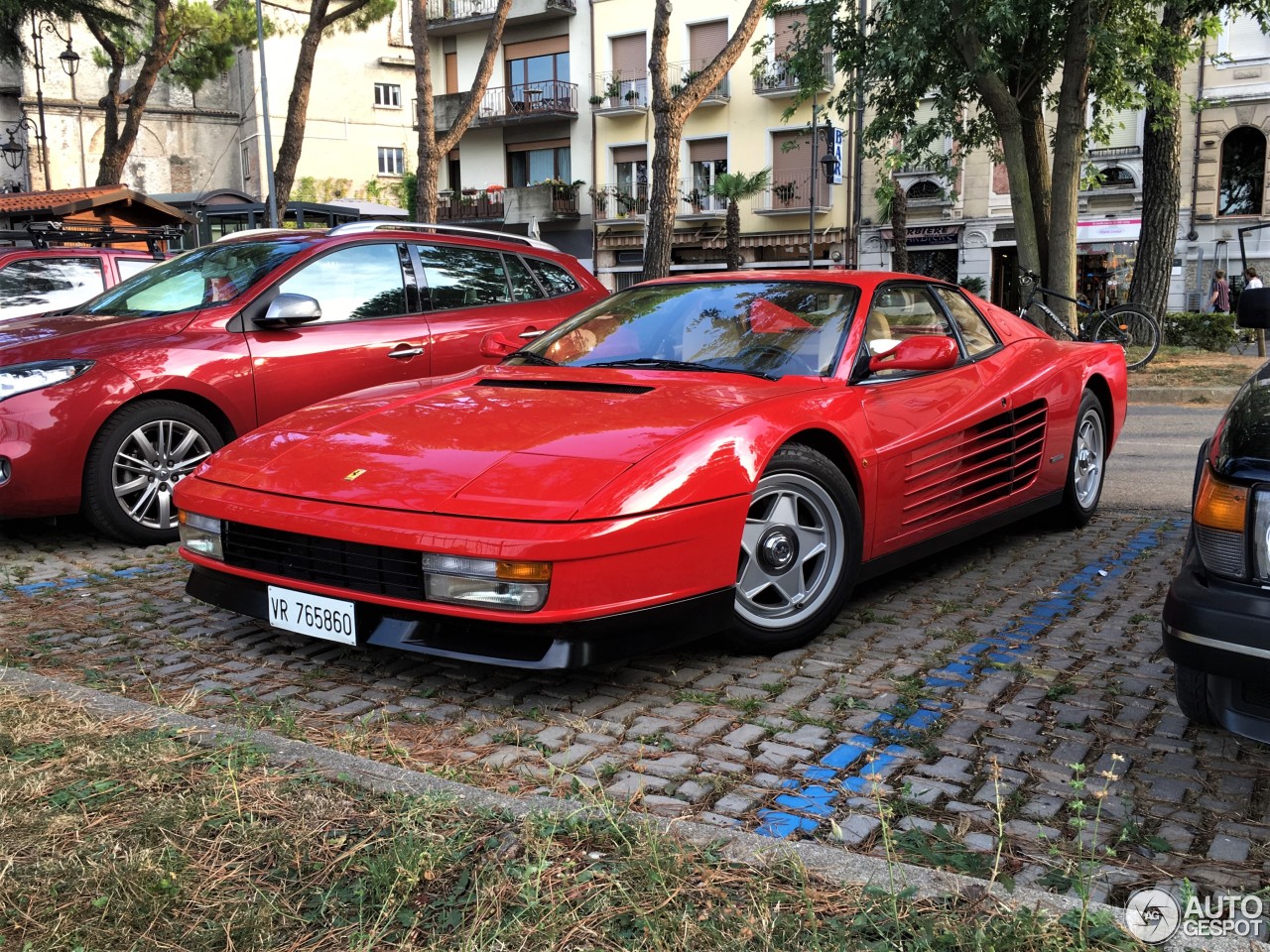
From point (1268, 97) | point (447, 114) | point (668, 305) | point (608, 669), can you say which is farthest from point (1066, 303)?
point (447, 114)

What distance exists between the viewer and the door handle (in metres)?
6.39

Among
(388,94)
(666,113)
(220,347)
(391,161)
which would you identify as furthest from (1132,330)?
(388,94)

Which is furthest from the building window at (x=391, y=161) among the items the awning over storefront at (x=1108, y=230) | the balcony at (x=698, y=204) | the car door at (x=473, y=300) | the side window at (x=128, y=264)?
the car door at (x=473, y=300)

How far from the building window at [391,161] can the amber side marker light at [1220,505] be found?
176 feet

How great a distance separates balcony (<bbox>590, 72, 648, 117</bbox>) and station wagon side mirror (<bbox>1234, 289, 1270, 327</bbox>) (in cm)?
3521

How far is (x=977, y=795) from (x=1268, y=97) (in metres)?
33.7

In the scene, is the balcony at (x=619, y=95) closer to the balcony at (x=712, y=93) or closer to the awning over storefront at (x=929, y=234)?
the balcony at (x=712, y=93)

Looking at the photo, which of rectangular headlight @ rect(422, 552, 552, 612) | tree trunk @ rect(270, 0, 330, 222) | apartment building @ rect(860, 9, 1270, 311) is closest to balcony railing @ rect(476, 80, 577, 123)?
apartment building @ rect(860, 9, 1270, 311)

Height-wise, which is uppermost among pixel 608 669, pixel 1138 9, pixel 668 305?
pixel 1138 9

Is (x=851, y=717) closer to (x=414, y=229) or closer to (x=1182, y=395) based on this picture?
(x=414, y=229)

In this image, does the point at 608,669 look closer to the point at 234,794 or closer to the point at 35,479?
the point at 234,794

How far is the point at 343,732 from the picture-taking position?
318 centimetres

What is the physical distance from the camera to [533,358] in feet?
15.5

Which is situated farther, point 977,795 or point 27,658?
point 27,658
